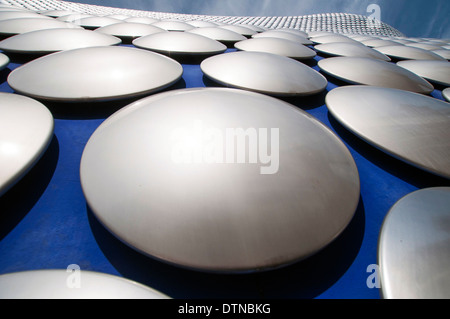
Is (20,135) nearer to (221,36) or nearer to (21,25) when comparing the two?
(21,25)

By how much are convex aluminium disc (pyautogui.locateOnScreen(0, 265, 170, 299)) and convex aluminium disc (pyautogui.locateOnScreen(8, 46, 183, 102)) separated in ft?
6.72

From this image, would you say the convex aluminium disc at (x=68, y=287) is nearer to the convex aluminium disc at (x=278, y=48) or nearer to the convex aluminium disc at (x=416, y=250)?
the convex aluminium disc at (x=416, y=250)

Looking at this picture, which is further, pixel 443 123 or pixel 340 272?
pixel 443 123

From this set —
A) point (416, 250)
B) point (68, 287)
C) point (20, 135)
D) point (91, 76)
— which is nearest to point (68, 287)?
point (68, 287)

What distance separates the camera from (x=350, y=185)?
175 cm

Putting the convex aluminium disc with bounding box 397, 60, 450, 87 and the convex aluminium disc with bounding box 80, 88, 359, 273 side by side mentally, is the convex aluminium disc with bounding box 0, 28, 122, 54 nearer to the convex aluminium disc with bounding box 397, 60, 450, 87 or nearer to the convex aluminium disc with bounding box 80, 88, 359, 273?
the convex aluminium disc with bounding box 80, 88, 359, 273

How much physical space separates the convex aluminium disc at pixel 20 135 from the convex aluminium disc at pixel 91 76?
40cm

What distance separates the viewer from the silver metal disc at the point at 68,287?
3.55 ft

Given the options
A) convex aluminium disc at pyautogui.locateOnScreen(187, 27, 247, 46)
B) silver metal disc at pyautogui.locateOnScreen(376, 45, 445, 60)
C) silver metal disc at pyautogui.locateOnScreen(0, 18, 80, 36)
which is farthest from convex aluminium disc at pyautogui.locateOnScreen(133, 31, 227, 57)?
silver metal disc at pyautogui.locateOnScreen(376, 45, 445, 60)
